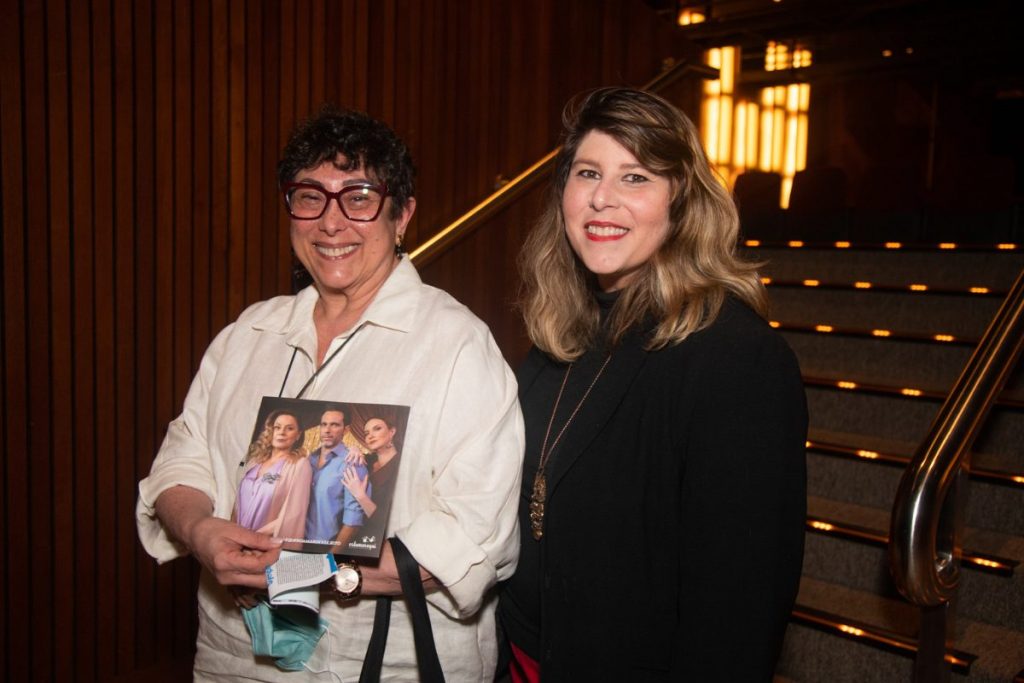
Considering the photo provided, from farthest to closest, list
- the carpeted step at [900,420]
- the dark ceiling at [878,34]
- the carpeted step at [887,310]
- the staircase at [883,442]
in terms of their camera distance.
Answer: the dark ceiling at [878,34] → the carpeted step at [887,310] → the carpeted step at [900,420] → the staircase at [883,442]

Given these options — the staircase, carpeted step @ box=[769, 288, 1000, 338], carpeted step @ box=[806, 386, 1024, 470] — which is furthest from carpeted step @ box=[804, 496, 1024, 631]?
carpeted step @ box=[769, 288, 1000, 338]

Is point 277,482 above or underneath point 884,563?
above

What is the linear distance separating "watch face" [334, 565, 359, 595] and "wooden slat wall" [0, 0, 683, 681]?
135 centimetres

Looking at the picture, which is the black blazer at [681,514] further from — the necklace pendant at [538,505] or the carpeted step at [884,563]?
the carpeted step at [884,563]

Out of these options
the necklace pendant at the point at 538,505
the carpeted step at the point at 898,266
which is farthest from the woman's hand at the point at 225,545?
the carpeted step at the point at 898,266

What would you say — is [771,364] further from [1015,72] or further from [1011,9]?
[1015,72]

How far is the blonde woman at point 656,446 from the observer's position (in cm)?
137

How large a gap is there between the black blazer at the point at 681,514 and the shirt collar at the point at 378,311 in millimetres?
380

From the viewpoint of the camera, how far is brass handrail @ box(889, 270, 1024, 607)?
1.92 m

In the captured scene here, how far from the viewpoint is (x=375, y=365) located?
153 cm

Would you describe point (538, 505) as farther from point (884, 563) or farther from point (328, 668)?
point (884, 563)

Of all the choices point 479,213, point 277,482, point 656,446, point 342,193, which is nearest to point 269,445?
point 277,482

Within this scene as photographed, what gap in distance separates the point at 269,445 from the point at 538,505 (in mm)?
523

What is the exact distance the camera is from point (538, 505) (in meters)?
1.63
